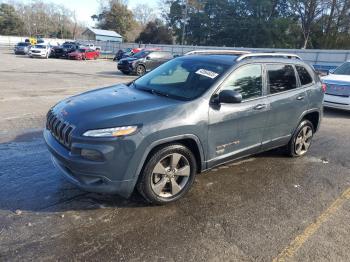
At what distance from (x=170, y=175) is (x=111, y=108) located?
40.3 inches

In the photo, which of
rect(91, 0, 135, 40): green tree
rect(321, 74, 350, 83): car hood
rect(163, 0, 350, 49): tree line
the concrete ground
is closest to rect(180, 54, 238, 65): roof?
the concrete ground

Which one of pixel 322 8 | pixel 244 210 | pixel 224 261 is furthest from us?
pixel 322 8

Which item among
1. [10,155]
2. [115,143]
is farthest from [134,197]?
[10,155]

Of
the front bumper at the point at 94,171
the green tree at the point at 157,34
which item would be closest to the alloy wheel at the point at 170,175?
the front bumper at the point at 94,171

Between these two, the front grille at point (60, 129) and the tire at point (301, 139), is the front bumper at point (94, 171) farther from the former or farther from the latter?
the tire at point (301, 139)

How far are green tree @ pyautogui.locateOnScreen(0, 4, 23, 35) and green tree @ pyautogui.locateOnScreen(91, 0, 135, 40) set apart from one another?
85.2 ft

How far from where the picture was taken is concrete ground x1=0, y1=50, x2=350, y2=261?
3.06m

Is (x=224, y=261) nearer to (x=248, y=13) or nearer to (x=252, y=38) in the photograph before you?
(x=252, y=38)

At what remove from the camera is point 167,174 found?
150 inches

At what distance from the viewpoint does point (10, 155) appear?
16.7 feet

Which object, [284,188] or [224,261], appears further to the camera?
[284,188]

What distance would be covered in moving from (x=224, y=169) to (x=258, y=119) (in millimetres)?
970

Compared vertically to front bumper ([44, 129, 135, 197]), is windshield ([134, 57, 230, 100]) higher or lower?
higher

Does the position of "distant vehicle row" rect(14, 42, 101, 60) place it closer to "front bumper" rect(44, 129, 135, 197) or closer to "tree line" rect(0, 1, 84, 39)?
"front bumper" rect(44, 129, 135, 197)
